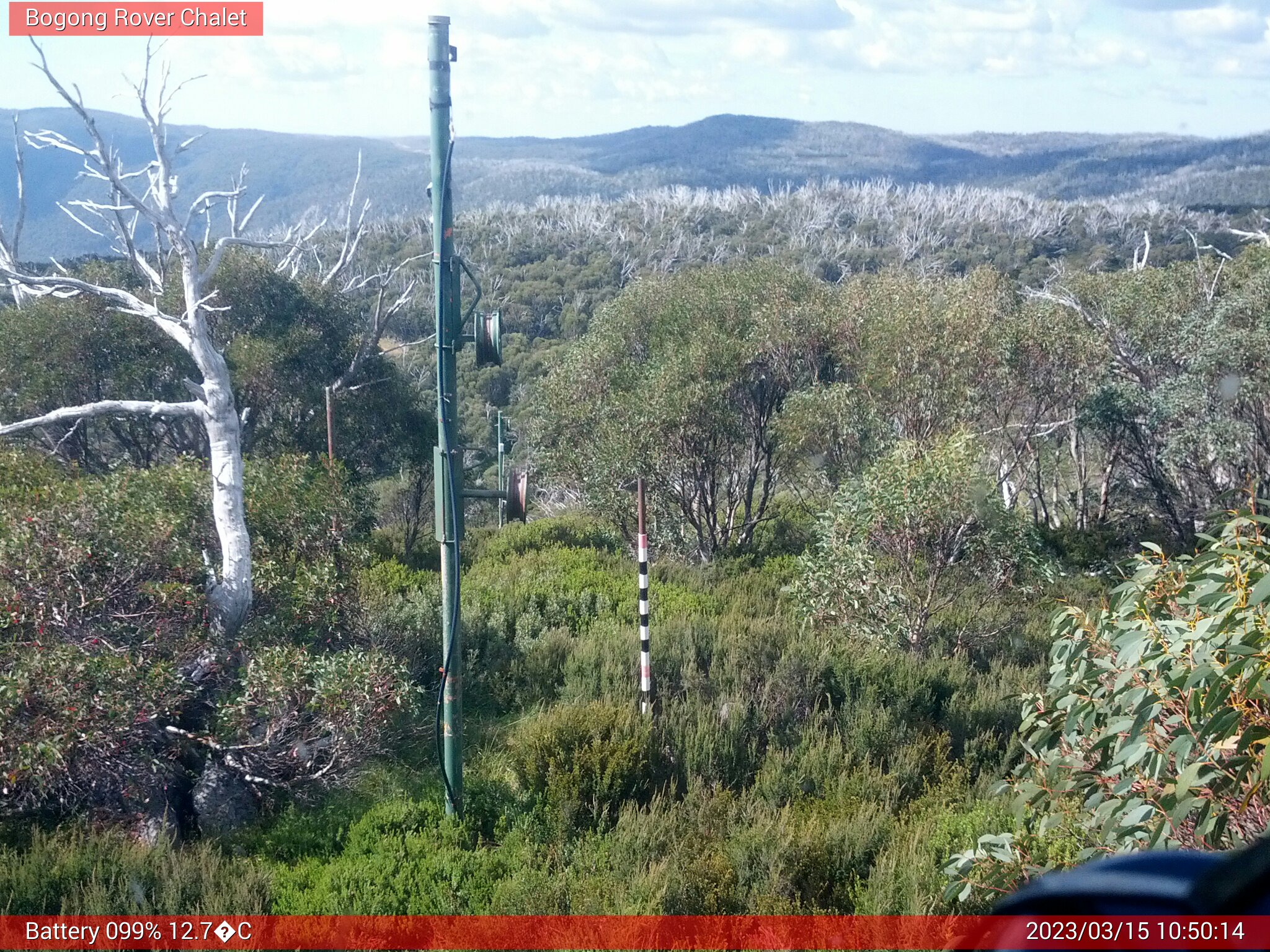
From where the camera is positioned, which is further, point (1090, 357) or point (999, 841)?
point (1090, 357)

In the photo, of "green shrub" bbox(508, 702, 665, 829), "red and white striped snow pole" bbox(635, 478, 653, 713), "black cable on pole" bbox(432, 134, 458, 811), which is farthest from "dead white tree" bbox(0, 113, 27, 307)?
"green shrub" bbox(508, 702, 665, 829)

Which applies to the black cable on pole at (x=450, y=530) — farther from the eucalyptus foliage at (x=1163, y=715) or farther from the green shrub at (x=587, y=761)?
the eucalyptus foliage at (x=1163, y=715)

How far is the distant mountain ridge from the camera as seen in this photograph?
75.1 metres

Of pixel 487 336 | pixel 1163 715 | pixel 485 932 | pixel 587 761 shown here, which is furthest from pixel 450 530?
pixel 1163 715

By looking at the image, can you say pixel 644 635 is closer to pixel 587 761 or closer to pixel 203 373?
pixel 587 761

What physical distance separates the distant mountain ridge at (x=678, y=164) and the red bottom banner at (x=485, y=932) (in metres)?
55.8

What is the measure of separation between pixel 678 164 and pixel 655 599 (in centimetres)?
11300

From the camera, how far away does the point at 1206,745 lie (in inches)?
120

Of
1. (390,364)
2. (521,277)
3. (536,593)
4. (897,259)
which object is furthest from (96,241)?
(536,593)

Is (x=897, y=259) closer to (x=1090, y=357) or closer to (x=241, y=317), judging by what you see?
(x=1090, y=357)

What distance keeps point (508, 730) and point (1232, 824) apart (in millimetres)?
4956

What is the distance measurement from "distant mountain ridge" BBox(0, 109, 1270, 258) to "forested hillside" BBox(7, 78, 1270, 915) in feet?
153

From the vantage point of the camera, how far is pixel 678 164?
117188mm

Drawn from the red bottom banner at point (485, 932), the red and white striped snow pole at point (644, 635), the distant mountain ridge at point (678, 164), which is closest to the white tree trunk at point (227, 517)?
the red bottom banner at point (485, 932)
